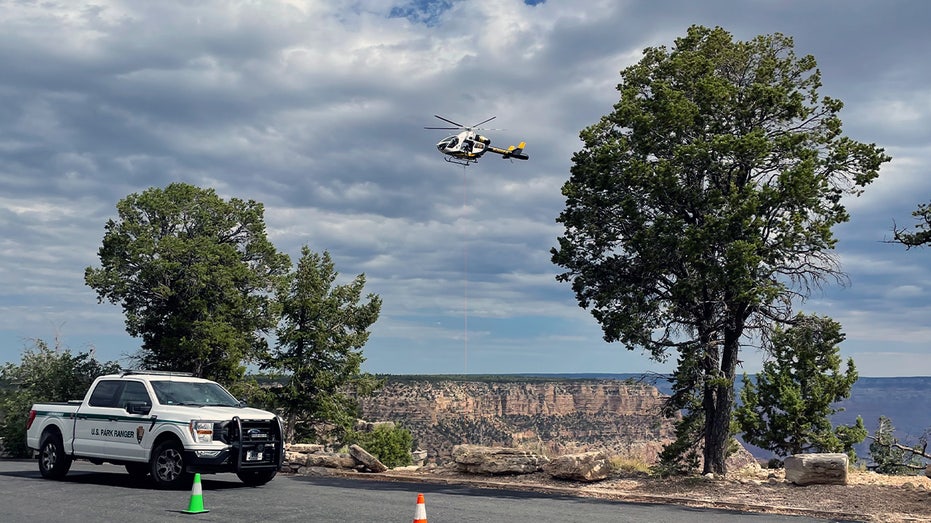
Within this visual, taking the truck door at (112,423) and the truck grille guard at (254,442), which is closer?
the truck grille guard at (254,442)

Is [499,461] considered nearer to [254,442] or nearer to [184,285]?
[254,442]

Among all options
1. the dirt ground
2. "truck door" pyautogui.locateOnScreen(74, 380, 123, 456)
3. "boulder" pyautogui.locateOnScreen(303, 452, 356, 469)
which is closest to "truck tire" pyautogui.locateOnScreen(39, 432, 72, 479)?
"truck door" pyautogui.locateOnScreen(74, 380, 123, 456)

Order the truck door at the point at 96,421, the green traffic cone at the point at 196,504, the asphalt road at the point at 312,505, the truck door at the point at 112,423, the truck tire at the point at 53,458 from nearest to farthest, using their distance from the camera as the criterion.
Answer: the green traffic cone at the point at 196,504 < the asphalt road at the point at 312,505 < the truck door at the point at 112,423 < the truck door at the point at 96,421 < the truck tire at the point at 53,458

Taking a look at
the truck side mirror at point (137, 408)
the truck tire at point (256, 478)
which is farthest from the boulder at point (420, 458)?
the truck side mirror at point (137, 408)

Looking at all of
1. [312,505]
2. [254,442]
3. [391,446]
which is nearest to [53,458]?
[254,442]

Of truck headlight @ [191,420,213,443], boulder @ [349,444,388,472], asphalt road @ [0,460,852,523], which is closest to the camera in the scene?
asphalt road @ [0,460,852,523]

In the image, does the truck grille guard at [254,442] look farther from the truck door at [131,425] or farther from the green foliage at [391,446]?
the green foliage at [391,446]

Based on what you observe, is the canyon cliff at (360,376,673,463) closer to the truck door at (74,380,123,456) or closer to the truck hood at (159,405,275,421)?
the truck door at (74,380,123,456)
